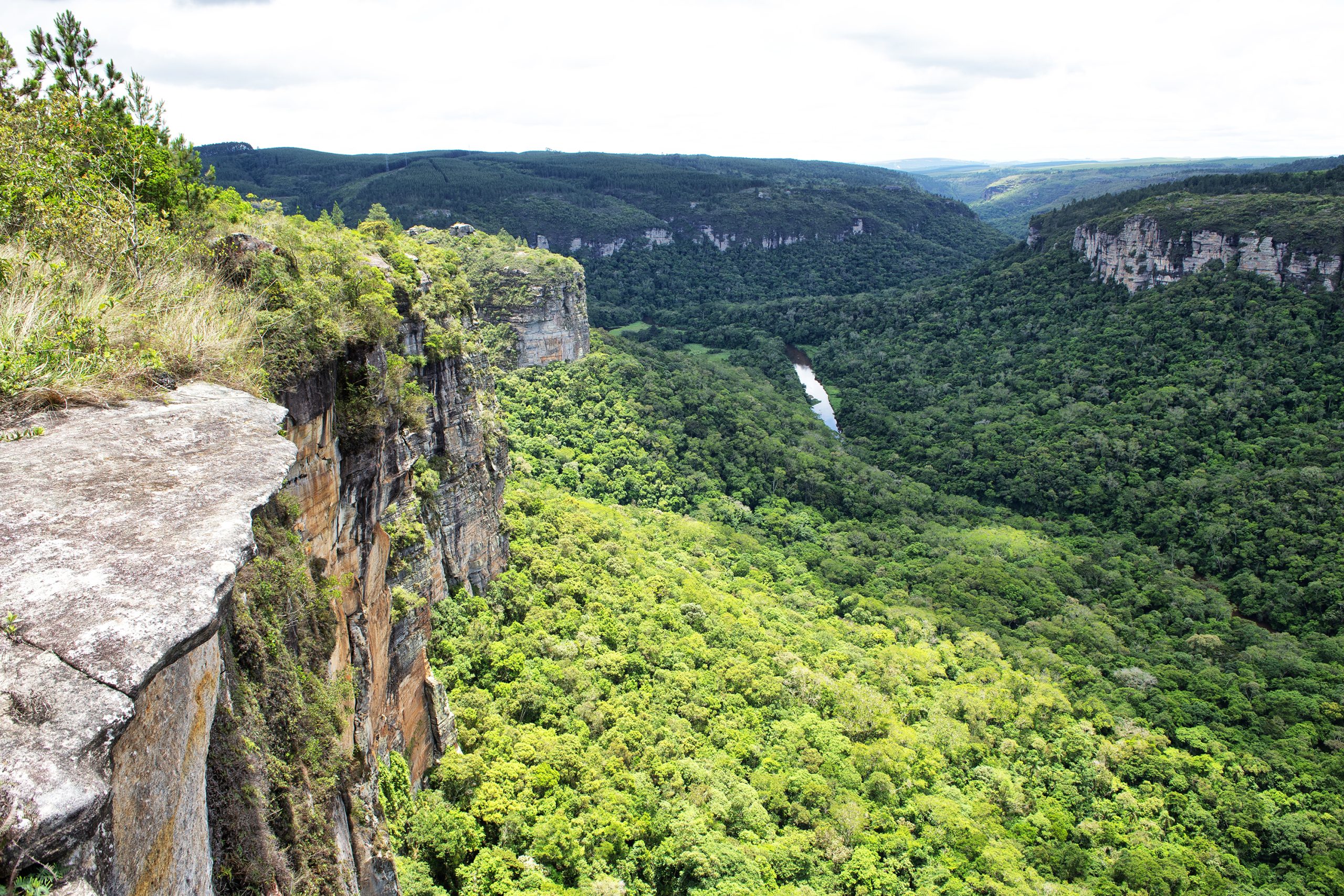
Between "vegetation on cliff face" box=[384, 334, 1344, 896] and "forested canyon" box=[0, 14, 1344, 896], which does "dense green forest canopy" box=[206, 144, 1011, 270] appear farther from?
"vegetation on cliff face" box=[384, 334, 1344, 896]

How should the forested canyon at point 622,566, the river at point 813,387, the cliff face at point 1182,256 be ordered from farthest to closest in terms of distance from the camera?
the river at point 813,387, the cliff face at point 1182,256, the forested canyon at point 622,566

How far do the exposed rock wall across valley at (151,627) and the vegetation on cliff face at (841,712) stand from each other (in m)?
11.8

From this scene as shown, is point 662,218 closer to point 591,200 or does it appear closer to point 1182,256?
point 591,200

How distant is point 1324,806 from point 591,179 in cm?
18328

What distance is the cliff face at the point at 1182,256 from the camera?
69438 mm

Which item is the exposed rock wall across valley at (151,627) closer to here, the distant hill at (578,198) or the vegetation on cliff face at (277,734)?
the vegetation on cliff face at (277,734)

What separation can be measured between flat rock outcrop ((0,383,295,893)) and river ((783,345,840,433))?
263ft

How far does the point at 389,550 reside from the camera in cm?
1925

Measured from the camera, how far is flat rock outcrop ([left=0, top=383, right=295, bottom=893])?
3.98 m

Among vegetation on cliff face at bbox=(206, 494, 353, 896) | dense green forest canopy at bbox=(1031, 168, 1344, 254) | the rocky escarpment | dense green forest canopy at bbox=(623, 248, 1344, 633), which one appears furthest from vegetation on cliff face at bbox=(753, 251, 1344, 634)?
vegetation on cliff face at bbox=(206, 494, 353, 896)

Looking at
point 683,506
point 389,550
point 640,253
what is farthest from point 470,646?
point 640,253

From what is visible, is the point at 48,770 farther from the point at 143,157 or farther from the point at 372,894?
the point at 143,157

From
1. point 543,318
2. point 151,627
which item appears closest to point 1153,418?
Answer: point 543,318

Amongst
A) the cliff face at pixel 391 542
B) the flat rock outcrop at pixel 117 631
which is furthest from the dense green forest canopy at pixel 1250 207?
the flat rock outcrop at pixel 117 631
